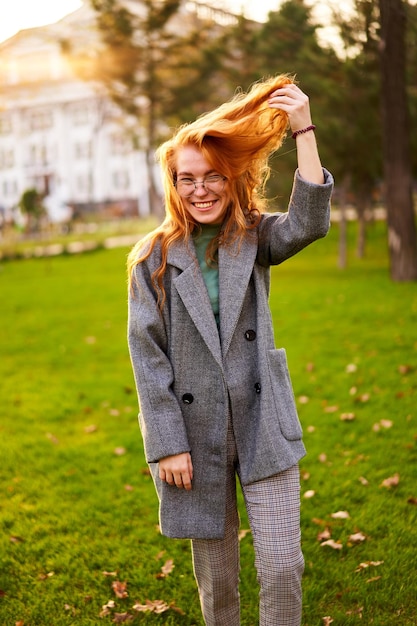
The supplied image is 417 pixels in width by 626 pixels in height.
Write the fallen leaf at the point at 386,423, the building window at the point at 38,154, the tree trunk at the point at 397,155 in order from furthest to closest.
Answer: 1. the building window at the point at 38,154
2. the tree trunk at the point at 397,155
3. the fallen leaf at the point at 386,423

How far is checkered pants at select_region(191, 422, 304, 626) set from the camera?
2512 millimetres

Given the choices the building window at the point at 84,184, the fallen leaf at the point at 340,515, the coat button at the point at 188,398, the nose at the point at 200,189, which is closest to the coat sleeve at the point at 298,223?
the nose at the point at 200,189

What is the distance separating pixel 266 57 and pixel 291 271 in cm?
543

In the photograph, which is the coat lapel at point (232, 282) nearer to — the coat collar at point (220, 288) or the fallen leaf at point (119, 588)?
the coat collar at point (220, 288)

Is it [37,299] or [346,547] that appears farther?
[37,299]

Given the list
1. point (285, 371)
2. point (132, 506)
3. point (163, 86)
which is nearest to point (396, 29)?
point (132, 506)

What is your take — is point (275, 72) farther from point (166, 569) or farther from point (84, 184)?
point (84, 184)

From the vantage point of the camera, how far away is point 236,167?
2730mm

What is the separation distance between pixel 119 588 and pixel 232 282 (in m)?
2.02

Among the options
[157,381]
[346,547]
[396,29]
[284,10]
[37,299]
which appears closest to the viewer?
[157,381]

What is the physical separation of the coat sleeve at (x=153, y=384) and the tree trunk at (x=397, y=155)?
1071cm

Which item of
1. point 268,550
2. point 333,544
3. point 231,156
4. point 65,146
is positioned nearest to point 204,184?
point 231,156

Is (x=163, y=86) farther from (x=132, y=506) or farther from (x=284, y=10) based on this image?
(x=132, y=506)

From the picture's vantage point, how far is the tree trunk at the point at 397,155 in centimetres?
1238
